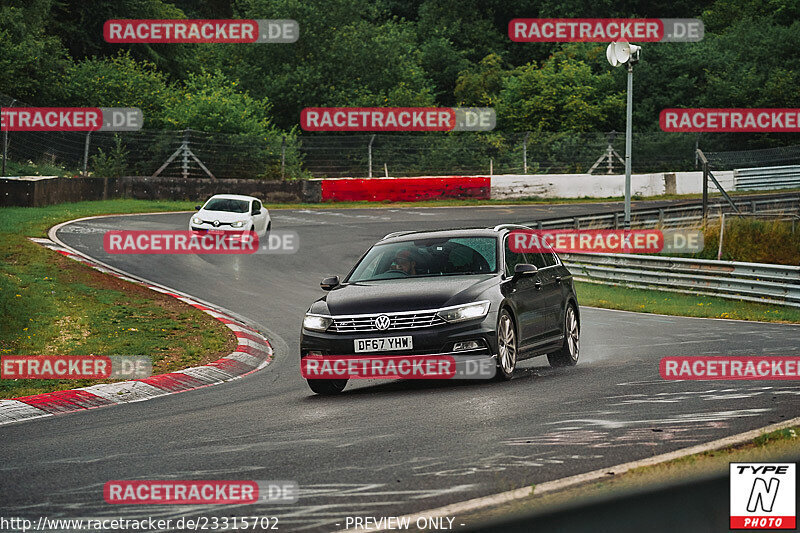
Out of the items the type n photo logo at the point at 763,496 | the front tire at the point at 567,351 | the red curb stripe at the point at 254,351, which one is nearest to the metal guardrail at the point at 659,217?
the red curb stripe at the point at 254,351

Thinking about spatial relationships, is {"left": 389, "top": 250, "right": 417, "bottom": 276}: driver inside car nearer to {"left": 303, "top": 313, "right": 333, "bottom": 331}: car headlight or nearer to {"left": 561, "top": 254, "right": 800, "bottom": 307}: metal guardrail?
{"left": 303, "top": 313, "right": 333, "bottom": 331}: car headlight

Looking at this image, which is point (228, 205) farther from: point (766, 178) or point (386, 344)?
point (766, 178)

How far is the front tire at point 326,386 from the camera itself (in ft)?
34.8

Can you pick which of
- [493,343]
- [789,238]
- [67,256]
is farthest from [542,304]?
[789,238]

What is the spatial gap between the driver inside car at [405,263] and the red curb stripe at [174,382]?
2.66m

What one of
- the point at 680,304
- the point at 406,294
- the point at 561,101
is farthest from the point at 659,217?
the point at 406,294

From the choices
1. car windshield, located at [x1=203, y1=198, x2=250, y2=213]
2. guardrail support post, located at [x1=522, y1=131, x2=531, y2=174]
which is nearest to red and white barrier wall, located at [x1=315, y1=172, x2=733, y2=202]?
guardrail support post, located at [x1=522, y1=131, x2=531, y2=174]

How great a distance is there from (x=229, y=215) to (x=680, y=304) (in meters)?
11.0

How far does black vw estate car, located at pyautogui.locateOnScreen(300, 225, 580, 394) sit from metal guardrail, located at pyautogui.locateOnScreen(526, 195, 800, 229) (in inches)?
685

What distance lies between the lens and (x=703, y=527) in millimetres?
3559

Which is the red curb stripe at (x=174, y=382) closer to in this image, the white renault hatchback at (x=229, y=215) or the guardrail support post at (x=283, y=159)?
the white renault hatchback at (x=229, y=215)

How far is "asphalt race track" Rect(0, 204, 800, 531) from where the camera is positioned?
579 centimetres

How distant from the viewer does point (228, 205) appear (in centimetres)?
2741

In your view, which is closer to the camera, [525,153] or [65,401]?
[65,401]
